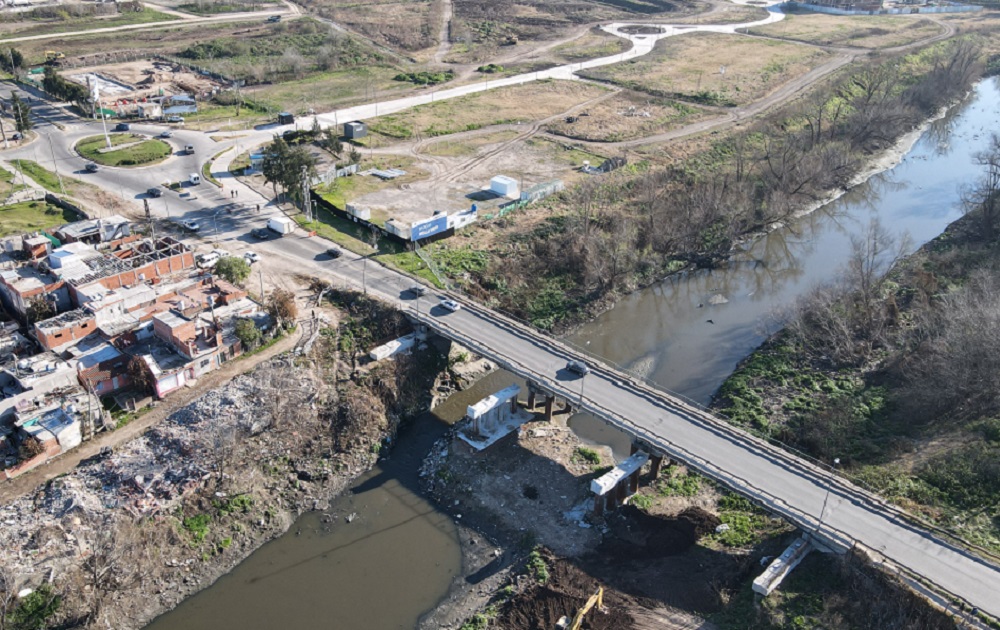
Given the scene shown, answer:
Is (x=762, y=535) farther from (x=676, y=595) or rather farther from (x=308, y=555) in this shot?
(x=308, y=555)

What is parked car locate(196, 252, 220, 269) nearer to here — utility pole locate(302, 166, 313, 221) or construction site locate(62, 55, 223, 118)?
utility pole locate(302, 166, 313, 221)

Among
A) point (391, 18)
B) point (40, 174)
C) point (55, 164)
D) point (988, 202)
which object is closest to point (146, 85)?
point (55, 164)

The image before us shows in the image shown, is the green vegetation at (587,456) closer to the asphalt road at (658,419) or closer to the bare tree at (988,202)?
the asphalt road at (658,419)

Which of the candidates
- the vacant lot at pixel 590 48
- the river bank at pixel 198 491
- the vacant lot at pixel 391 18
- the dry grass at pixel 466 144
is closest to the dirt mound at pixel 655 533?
the river bank at pixel 198 491

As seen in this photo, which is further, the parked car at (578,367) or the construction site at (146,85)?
the construction site at (146,85)

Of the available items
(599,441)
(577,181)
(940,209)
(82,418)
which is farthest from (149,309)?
(940,209)

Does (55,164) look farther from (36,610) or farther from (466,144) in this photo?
(36,610)
